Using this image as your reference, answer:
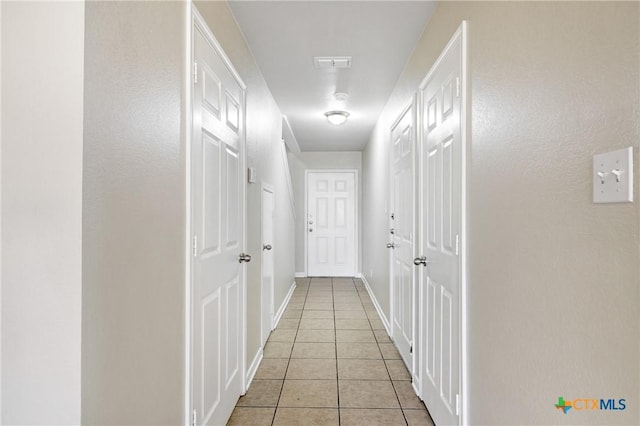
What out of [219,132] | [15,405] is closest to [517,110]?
[219,132]

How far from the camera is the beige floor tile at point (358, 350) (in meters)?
2.99

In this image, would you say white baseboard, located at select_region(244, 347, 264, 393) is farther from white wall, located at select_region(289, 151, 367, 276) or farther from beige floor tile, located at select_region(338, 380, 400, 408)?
white wall, located at select_region(289, 151, 367, 276)

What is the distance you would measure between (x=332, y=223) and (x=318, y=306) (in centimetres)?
234

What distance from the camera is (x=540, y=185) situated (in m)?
1.02

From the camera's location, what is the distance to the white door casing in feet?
5.37

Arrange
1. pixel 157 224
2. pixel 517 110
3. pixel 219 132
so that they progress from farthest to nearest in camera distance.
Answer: pixel 219 132
pixel 157 224
pixel 517 110

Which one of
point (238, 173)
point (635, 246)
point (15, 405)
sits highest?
point (238, 173)

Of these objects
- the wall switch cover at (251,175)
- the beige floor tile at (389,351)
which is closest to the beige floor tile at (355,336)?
the beige floor tile at (389,351)

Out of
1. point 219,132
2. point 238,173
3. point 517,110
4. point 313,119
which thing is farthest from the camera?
point 313,119

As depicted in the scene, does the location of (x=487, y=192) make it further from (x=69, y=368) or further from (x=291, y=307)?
(x=291, y=307)

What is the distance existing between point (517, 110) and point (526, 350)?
72cm

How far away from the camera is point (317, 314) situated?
4215 mm

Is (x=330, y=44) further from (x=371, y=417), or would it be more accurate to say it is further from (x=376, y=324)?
(x=376, y=324)

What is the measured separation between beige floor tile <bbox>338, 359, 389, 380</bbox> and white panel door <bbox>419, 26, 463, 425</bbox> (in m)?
0.47
